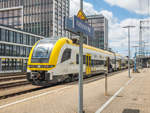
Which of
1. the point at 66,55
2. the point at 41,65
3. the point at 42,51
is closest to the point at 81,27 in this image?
the point at 41,65

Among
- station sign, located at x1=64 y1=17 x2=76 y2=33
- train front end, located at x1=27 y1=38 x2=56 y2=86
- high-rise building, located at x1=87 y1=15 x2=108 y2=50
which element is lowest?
train front end, located at x1=27 y1=38 x2=56 y2=86

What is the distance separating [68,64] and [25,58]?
29.2 metres

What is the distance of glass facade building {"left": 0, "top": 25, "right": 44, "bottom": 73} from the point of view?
34.4 meters

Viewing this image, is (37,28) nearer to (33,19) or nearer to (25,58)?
(33,19)

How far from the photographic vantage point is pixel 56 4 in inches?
2945

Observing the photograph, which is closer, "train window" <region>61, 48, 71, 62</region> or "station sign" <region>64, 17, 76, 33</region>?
"station sign" <region>64, 17, 76, 33</region>

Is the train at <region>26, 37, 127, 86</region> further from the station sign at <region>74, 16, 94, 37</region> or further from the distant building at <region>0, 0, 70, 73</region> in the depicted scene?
the distant building at <region>0, 0, 70, 73</region>

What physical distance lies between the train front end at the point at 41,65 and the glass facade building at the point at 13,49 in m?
22.4

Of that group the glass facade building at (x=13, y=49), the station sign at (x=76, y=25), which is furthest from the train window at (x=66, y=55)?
the glass facade building at (x=13, y=49)

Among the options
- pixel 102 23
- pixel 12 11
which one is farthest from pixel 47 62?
pixel 102 23

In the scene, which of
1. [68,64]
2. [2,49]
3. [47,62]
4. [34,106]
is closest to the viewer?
[34,106]

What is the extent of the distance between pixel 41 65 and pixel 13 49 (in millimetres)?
27773

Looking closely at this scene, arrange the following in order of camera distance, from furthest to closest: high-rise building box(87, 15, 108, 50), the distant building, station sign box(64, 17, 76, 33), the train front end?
high-rise building box(87, 15, 108, 50)
the distant building
the train front end
station sign box(64, 17, 76, 33)

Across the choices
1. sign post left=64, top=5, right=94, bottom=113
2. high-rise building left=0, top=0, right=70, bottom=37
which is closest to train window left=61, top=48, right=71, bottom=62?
sign post left=64, top=5, right=94, bottom=113
